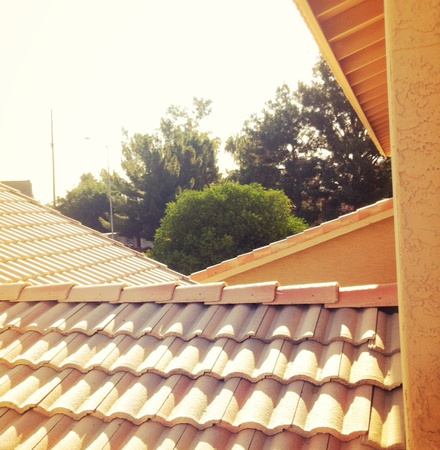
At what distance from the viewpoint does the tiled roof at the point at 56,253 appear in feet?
16.8

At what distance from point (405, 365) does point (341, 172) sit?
28.7 metres

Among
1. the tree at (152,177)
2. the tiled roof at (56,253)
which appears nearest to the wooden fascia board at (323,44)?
the tiled roof at (56,253)

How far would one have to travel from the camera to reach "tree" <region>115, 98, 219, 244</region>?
32500mm

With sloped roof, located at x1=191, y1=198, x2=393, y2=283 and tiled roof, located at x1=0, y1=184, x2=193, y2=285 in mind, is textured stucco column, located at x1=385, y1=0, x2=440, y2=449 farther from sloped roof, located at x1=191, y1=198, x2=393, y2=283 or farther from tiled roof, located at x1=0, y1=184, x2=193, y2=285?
sloped roof, located at x1=191, y1=198, x2=393, y2=283

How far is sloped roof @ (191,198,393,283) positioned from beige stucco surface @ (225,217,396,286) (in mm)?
111

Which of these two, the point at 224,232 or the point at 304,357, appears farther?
the point at 224,232

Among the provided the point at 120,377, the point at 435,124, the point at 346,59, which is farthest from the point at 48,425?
the point at 346,59

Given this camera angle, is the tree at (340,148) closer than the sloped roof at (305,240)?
No

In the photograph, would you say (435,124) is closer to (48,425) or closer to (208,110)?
(48,425)

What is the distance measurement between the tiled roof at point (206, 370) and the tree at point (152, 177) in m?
29.1

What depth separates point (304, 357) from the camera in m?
2.49

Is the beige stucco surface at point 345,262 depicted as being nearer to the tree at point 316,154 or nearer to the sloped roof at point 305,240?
the sloped roof at point 305,240

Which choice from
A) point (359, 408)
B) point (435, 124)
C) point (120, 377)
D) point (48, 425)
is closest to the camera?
point (435, 124)

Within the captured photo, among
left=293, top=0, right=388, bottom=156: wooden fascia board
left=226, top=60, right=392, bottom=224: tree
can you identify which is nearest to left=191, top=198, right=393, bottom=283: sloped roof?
left=293, top=0, right=388, bottom=156: wooden fascia board
